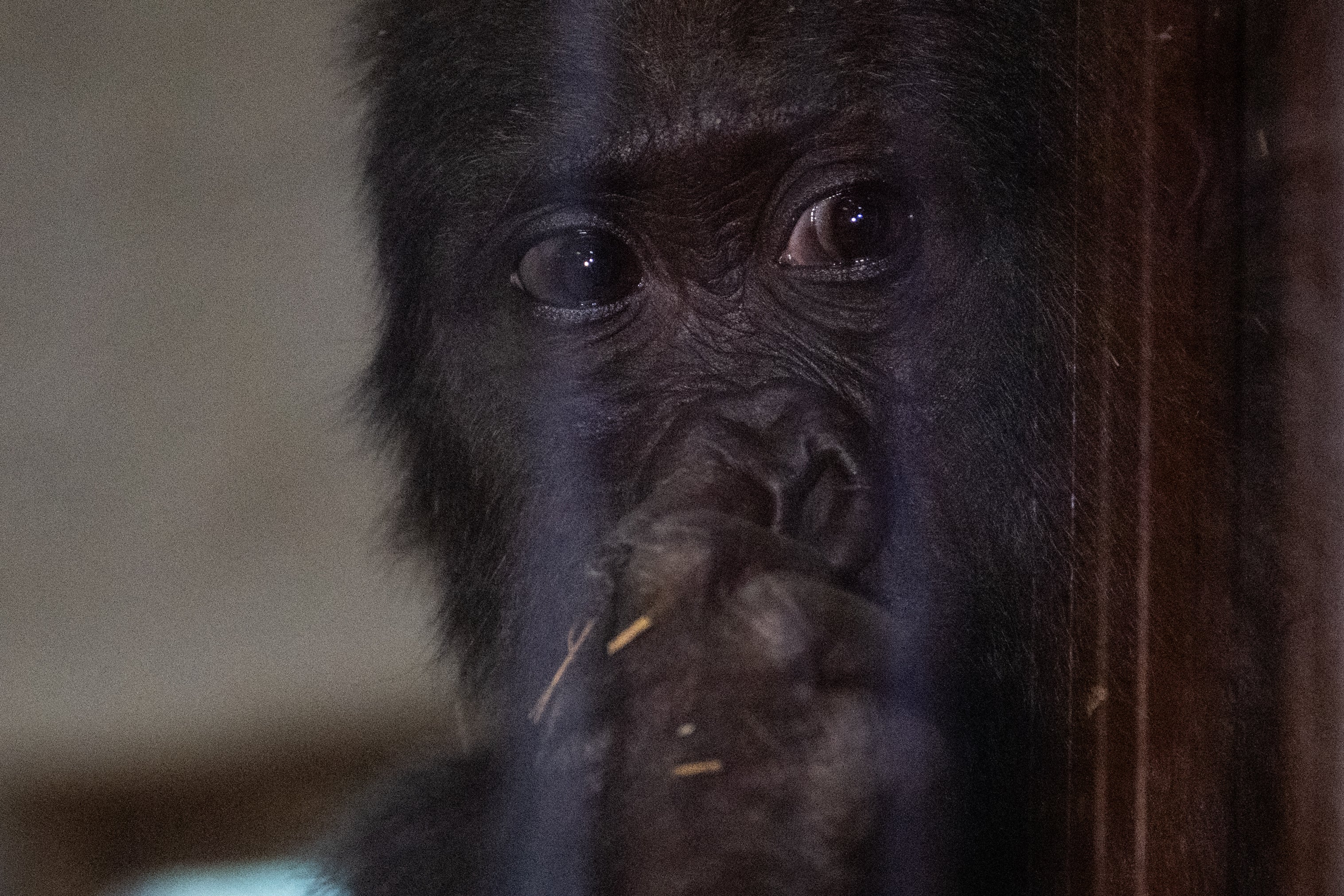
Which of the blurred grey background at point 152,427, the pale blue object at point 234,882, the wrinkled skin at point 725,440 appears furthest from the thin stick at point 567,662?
the pale blue object at point 234,882

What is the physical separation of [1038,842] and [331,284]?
103 cm

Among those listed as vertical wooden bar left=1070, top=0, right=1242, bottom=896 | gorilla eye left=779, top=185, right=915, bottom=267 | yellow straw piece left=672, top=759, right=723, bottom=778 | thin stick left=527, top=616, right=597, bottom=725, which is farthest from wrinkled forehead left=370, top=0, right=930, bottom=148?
yellow straw piece left=672, top=759, right=723, bottom=778

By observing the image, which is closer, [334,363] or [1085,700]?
[1085,700]

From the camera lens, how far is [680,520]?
1189 millimetres

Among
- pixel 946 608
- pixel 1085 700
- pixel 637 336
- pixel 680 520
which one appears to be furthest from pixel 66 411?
pixel 1085 700

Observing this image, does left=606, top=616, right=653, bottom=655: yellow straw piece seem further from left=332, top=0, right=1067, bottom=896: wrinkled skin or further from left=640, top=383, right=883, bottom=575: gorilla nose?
left=640, top=383, right=883, bottom=575: gorilla nose

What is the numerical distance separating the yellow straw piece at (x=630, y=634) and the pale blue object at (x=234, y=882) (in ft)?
2.18

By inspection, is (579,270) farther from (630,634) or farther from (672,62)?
(630,634)

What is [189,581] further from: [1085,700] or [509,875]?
[1085,700]

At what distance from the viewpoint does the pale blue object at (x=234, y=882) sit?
147 cm

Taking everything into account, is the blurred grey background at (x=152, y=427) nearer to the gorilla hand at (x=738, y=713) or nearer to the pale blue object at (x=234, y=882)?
the pale blue object at (x=234, y=882)

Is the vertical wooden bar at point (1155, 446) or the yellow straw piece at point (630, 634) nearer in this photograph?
the yellow straw piece at point (630, 634)

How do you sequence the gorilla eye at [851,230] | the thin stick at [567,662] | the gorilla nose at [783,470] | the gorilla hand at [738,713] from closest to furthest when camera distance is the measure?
the gorilla hand at [738,713], the thin stick at [567,662], the gorilla nose at [783,470], the gorilla eye at [851,230]

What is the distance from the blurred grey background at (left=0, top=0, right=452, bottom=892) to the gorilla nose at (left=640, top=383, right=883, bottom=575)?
1.60 feet
